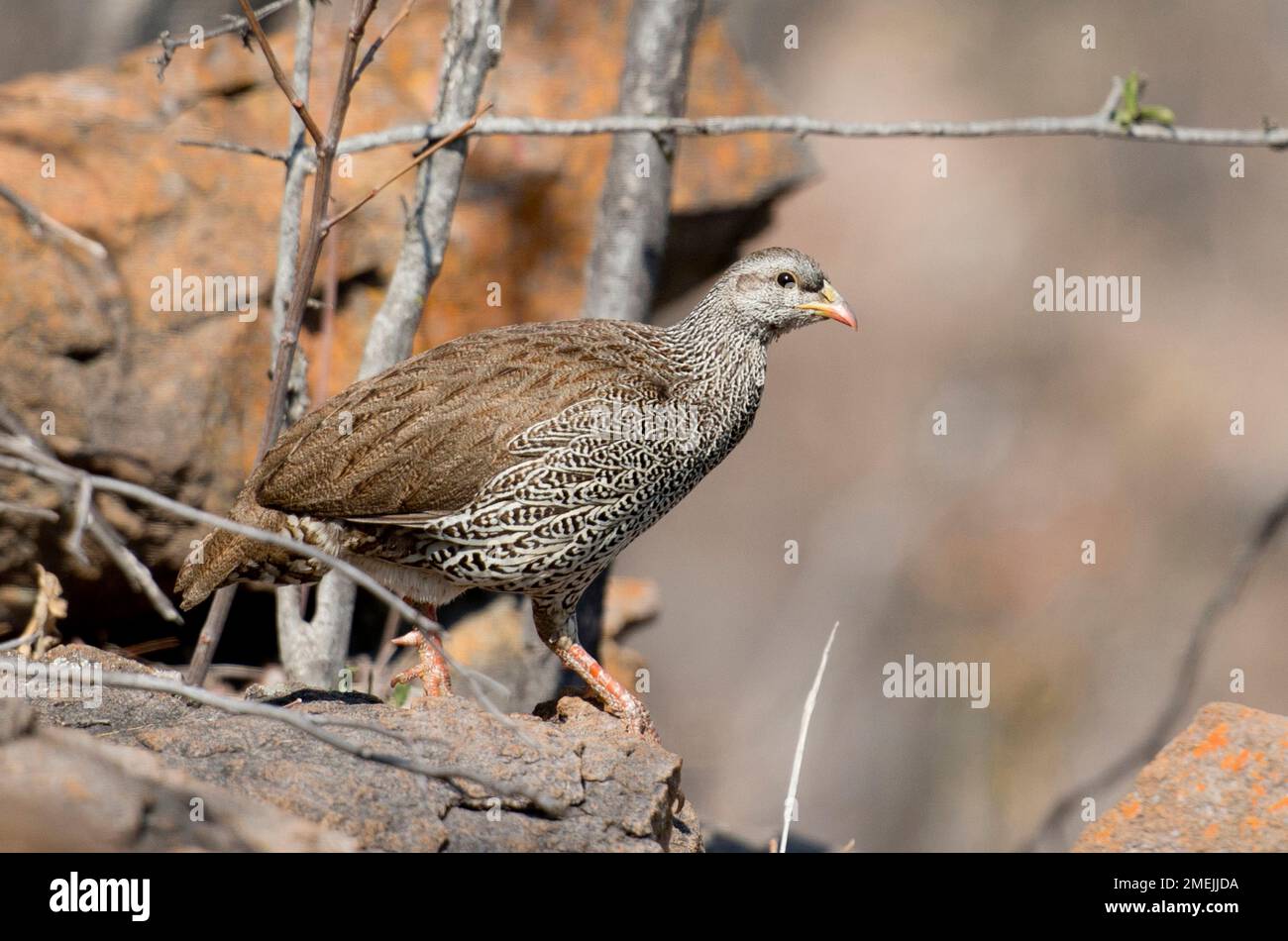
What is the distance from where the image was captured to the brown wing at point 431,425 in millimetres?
5539

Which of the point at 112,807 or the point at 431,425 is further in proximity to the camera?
the point at 431,425

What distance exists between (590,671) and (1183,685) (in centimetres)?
852

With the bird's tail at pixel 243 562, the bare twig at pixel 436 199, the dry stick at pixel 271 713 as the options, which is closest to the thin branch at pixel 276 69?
the bare twig at pixel 436 199

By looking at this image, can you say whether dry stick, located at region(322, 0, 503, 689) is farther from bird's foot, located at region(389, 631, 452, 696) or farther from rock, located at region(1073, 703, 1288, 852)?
rock, located at region(1073, 703, 1288, 852)

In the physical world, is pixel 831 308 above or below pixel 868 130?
below

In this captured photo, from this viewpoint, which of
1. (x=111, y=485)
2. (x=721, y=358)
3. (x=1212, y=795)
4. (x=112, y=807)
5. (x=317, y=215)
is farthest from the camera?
(x=721, y=358)

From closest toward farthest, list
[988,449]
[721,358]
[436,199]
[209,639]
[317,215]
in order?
[317,215], [209,639], [721,358], [436,199], [988,449]

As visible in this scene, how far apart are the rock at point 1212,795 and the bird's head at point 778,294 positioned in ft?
7.32

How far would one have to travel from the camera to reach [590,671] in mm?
5945

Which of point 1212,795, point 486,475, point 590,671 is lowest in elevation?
point 1212,795

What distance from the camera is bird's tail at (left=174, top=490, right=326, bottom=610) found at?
5457 millimetres

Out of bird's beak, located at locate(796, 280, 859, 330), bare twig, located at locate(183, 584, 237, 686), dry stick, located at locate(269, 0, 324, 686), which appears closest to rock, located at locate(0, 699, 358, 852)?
bare twig, located at locate(183, 584, 237, 686)

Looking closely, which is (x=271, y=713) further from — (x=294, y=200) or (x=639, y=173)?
(x=639, y=173)

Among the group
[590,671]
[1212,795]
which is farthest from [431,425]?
[1212,795]
